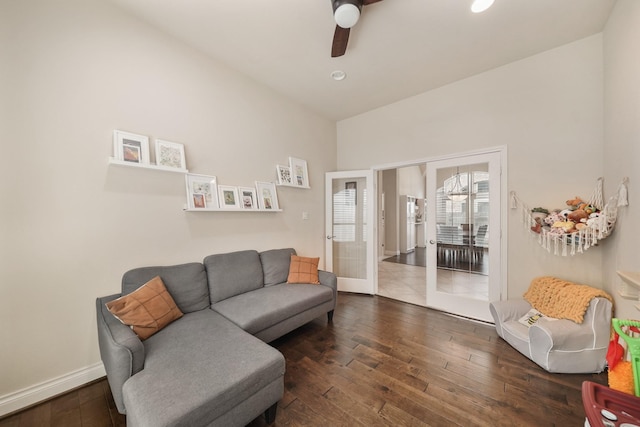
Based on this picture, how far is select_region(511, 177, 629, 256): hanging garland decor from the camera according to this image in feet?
6.24

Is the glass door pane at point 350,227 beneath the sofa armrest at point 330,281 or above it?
above

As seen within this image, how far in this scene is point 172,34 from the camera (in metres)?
2.25

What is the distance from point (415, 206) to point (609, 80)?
227 inches

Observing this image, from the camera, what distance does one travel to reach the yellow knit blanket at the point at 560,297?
192cm

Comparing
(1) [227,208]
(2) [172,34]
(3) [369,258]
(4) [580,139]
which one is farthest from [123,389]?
(4) [580,139]

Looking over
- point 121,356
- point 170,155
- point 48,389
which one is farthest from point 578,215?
point 48,389

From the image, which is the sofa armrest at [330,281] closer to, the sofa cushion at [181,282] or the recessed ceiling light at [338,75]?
the sofa cushion at [181,282]

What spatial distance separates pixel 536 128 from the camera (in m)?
2.46

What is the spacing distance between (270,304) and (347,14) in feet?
8.13

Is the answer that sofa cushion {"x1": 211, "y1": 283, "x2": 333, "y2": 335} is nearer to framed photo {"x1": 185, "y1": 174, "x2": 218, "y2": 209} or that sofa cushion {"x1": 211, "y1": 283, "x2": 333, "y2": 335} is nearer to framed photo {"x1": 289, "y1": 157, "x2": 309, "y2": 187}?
framed photo {"x1": 185, "y1": 174, "x2": 218, "y2": 209}

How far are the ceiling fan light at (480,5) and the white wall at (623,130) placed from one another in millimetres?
935

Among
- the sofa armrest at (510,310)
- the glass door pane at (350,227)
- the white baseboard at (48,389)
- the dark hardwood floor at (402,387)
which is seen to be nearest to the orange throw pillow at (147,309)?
the dark hardwood floor at (402,387)

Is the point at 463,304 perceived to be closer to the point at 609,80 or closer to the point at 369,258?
the point at 369,258

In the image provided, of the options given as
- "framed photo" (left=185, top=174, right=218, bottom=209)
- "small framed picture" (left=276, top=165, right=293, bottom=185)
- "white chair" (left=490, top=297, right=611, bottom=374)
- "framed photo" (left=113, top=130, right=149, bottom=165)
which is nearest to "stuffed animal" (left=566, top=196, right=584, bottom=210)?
"white chair" (left=490, top=297, right=611, bottom=374)
